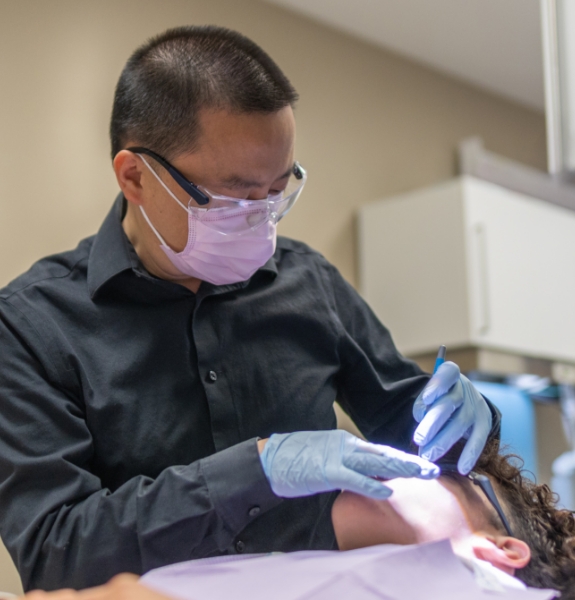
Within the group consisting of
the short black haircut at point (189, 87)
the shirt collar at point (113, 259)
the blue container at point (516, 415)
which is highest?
the short black haircut at point (189, 87)

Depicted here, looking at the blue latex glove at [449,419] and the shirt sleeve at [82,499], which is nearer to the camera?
the shirt sleeve at [82,499]

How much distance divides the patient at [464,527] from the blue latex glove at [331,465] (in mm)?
125

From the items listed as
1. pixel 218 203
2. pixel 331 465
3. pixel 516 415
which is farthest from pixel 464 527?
pixel 516 415

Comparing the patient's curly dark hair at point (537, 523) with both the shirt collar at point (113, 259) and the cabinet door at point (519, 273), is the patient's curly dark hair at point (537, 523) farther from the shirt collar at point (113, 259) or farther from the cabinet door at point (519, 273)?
the cabinet door at point (519, 273)

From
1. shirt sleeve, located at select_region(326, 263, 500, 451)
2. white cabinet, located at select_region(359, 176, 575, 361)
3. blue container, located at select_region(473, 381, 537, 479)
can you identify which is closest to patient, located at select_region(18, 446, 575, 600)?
shirt sleeve, located at select_region(326, 263, 500, 451)

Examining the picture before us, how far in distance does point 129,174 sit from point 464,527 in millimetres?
855

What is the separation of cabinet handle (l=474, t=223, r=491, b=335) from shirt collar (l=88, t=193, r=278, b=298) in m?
1.74

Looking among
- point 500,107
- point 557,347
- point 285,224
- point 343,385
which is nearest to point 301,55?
point 285,224

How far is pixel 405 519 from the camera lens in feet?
4.19

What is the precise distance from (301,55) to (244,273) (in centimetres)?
211

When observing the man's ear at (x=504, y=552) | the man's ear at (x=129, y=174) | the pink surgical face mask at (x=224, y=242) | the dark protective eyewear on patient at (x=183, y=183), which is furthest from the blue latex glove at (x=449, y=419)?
the man's ear at (x=129, y=174)

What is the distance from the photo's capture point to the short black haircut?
1.41 meters

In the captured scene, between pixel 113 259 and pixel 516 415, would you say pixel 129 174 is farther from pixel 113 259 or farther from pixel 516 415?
pixel 516 415

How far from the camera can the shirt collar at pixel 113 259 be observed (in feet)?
4.85
